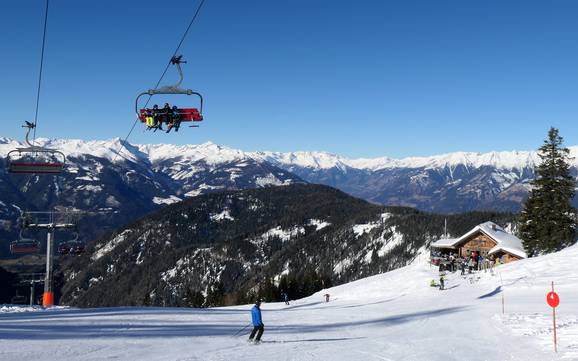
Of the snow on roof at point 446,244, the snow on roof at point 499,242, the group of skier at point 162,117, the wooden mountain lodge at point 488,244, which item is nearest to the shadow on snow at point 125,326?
the group of skier at point 162,117

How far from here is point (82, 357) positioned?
55.9 feet

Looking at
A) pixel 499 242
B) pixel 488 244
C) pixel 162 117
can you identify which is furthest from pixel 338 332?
pixel 488 244

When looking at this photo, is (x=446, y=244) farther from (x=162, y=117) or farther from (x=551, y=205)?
(x=162, y=117)

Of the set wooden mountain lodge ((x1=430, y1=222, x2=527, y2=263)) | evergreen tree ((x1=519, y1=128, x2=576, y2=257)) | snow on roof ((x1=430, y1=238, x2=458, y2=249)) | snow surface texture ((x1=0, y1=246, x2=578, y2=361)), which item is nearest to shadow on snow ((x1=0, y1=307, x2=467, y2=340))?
snow surface texture ((x1=0, y1=246, x2=578, y2=361))

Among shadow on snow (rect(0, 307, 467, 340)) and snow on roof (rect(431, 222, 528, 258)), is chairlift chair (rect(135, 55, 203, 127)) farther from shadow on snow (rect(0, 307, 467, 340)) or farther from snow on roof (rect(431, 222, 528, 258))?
snow on roof (rect(431, 222, 528, 258))

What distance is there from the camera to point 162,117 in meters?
20.8

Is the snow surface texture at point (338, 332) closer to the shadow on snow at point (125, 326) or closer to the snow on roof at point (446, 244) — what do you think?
the shadow on snow at point (125, 326)

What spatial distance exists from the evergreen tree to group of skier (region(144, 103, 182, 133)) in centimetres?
4471

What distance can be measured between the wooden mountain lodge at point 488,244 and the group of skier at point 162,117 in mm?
50091

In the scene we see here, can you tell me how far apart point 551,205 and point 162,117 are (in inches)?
1813

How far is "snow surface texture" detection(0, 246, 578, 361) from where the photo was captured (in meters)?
18.2

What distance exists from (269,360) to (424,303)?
2235 cm

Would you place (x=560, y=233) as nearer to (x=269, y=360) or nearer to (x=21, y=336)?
(x=269, y=360)

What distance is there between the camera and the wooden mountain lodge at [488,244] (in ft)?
205
